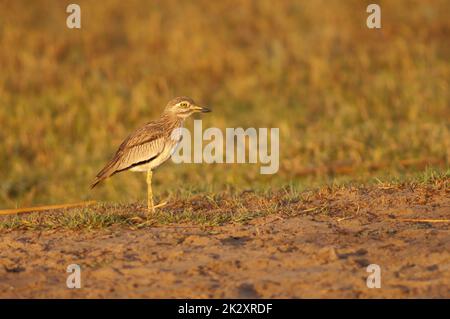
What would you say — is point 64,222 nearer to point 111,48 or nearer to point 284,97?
point 284,97

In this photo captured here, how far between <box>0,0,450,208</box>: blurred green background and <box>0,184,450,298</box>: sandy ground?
261cm

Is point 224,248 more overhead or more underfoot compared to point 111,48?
more underfoot

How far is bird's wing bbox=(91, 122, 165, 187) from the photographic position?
27.4 feet

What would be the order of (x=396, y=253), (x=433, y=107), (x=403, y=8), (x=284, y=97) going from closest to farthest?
(x=396, y=253)
(x=433, y=107)
(x=284, y=97)
(x=403, y=8)

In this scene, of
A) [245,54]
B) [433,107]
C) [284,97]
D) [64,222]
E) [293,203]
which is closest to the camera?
[64,222]

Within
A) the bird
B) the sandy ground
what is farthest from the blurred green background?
the sandy ground

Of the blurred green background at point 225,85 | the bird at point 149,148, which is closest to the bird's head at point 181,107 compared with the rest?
the bird at point 149,148

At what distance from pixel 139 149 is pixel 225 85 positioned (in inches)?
296

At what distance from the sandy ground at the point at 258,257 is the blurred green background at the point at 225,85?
261 centimetres

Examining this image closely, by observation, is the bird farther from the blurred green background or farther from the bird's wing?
the blurred green background

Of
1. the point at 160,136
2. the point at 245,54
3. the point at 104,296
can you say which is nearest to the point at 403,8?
the point at 245,54

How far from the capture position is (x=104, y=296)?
5.93m

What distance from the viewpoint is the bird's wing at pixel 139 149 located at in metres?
8.36

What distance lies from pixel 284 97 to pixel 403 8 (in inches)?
182
